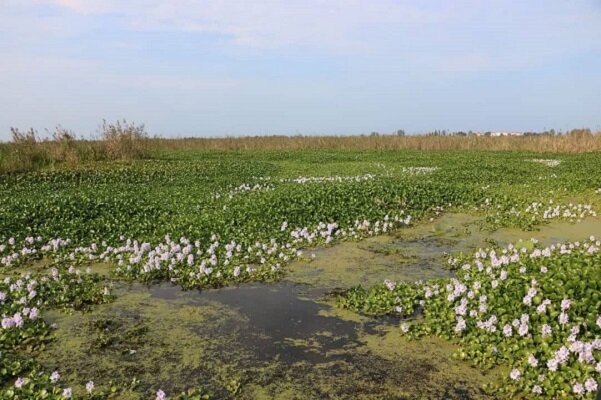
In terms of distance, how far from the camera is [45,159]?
22.6 metres

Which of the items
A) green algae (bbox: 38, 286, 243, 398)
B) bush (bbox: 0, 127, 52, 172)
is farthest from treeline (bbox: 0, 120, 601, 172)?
green algae (bbox: 38, 286, 243, 398)

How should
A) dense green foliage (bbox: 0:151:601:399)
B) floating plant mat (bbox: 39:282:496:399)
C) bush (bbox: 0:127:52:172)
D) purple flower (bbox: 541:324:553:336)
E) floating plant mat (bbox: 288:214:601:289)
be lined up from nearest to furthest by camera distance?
floating plant mat (bbox: 39:282:496:399) → purple flower (bbox: 541:324:553:336) → dense green foliage (bbox: 0:151:601:399) → floating plant mat (bbox: 288:214:601:289) → bush (bbox: 0:127:52:172)

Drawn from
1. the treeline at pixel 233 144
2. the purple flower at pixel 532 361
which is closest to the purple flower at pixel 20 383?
the purple flower at pixel 532 361

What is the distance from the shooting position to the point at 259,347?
18.2ft

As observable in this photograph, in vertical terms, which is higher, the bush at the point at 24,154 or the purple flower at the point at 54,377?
the bush at the point at 24,154

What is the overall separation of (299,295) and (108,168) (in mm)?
17468

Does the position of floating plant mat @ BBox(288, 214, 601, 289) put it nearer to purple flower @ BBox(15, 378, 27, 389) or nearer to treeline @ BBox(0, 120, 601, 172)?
purple flower @ BBox(15, 378, 27, 389)

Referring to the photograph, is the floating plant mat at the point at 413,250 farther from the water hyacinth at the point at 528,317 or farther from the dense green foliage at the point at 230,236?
the water hyacinth at the point at 528,317

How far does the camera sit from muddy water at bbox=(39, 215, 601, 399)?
15.4ft

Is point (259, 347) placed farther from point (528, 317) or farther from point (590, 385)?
point (590, 385)

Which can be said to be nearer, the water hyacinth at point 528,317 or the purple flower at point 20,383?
the water hyacinth at point 528,317

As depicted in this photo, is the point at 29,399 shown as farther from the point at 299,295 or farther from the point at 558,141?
the point at 558,141

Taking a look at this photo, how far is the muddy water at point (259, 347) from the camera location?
470 centimetres

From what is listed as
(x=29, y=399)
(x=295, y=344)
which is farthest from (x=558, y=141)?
(x=29, y=399)
